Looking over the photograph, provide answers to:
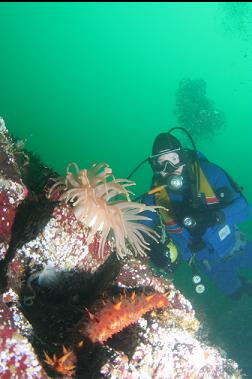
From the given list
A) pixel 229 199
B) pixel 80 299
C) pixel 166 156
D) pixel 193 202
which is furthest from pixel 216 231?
pixel 80 299

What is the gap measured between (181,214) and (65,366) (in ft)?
14.1

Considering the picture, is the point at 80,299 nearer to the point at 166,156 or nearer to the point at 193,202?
the point at 193,202

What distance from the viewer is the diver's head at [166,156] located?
20.0 feet

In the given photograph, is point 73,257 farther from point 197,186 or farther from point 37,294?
point 197,186

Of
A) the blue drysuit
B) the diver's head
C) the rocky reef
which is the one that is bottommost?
the rocky reef

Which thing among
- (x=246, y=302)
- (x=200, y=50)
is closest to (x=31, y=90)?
(x=200, y=50)

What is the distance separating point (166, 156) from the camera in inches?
242

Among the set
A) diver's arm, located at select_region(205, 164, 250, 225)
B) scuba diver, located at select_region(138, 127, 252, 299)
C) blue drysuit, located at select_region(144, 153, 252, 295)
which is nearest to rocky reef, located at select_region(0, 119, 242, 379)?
scuba diver, located at select_region(138, 127, 252, 299)

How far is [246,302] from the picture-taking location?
10.6 metres

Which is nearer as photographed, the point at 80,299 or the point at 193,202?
the point at 80,299

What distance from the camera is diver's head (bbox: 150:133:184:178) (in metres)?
6.11

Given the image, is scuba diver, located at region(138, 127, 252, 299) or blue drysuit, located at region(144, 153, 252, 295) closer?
scuba diver, located at region(138, 127, 252, 299)

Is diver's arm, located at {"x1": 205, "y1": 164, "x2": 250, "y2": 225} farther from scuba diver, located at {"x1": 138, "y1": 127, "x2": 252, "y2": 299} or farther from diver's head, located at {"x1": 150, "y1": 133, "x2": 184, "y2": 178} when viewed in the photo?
diver's head, located at {"x1": 150, "y1": 133, "x2": 184, "y2": 178}

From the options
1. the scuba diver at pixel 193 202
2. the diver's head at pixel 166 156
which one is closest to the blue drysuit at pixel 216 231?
the scuba diver at pixel 193 202
